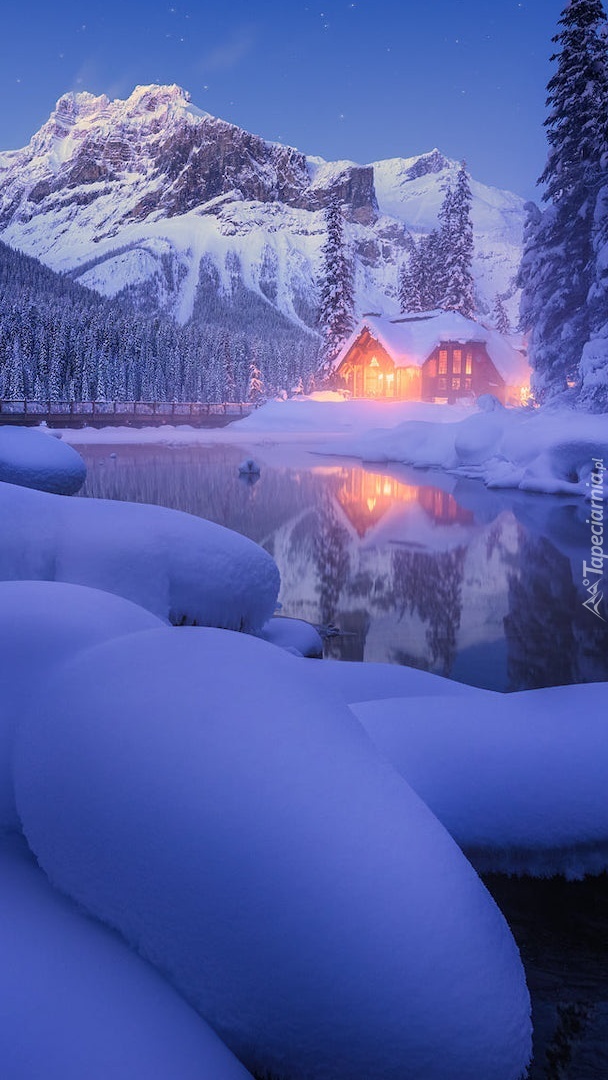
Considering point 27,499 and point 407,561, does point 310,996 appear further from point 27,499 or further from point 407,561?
point 407,561

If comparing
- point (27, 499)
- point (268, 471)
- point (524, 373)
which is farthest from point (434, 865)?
point (524, 373)

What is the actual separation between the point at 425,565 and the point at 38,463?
4.71 meters

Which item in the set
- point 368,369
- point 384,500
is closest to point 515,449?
point 384,500

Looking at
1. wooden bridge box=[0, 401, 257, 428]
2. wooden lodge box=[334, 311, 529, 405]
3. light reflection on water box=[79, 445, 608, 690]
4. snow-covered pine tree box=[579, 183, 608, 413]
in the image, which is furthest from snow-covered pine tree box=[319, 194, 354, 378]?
light reflection on water box=[79, 445, 608, 690]

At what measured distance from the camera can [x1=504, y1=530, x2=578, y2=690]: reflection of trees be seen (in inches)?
215

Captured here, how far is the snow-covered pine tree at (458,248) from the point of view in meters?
54.4

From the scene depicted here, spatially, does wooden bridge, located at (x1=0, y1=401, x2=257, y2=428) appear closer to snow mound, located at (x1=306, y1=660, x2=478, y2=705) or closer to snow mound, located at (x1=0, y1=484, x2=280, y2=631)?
snow mound, located at (x1=0, y1=484, x2=280, y2=631)

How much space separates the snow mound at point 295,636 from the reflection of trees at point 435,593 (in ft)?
3.01

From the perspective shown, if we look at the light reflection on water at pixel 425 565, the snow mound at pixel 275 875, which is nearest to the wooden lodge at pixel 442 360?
the light reflection on water at pixel 425 565

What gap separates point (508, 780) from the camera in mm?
3092

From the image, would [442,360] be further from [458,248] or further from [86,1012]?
[86,1012]

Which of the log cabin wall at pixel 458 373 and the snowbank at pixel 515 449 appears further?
the log cabin wall at pixel 458 373

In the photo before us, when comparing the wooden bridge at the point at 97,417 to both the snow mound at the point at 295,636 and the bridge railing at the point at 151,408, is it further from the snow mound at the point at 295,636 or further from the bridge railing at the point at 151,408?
the snow mound at the point at 295,636
